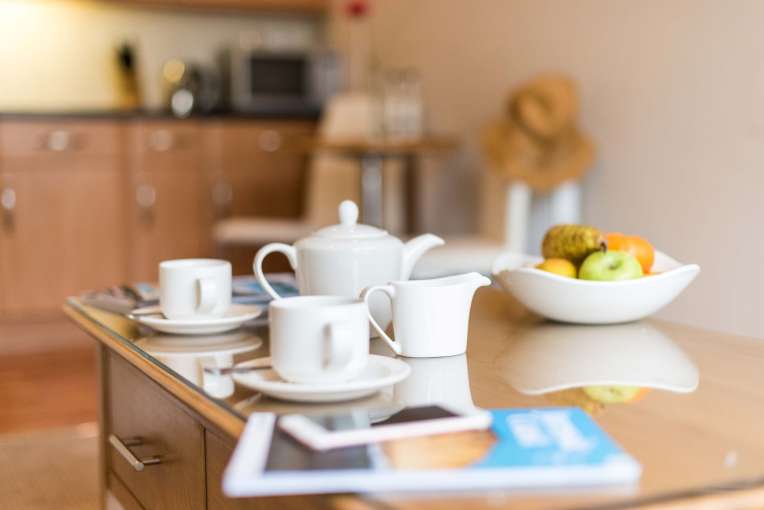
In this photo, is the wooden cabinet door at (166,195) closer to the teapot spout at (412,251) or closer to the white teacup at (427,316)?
the teapot spout at (412,251)

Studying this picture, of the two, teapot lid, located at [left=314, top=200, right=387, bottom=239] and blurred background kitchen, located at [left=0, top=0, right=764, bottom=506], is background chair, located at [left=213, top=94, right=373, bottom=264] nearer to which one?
blurred background kitchen, located at [left=0, top=0, right=764, bottom=506]

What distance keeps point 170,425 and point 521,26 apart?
2809 mm

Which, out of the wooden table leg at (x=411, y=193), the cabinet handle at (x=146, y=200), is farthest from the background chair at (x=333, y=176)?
the cabinet handle at (x=146, y=200)

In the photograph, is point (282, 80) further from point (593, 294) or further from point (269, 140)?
point (593, 294)

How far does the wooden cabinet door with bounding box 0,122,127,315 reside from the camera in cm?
414

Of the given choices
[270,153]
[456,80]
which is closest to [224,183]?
[270,153]

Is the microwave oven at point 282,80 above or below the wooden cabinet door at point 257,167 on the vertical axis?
above

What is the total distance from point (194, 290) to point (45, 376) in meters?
2.51

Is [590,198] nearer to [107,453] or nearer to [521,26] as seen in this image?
[521,26]

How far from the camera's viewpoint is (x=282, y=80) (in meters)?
4.71

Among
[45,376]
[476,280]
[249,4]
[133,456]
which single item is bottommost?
[45,376]

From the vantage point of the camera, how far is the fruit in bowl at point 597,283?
4.43 ft

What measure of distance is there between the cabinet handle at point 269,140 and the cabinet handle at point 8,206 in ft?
3.42

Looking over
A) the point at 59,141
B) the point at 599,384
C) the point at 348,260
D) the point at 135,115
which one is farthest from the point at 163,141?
the point at 599,384
